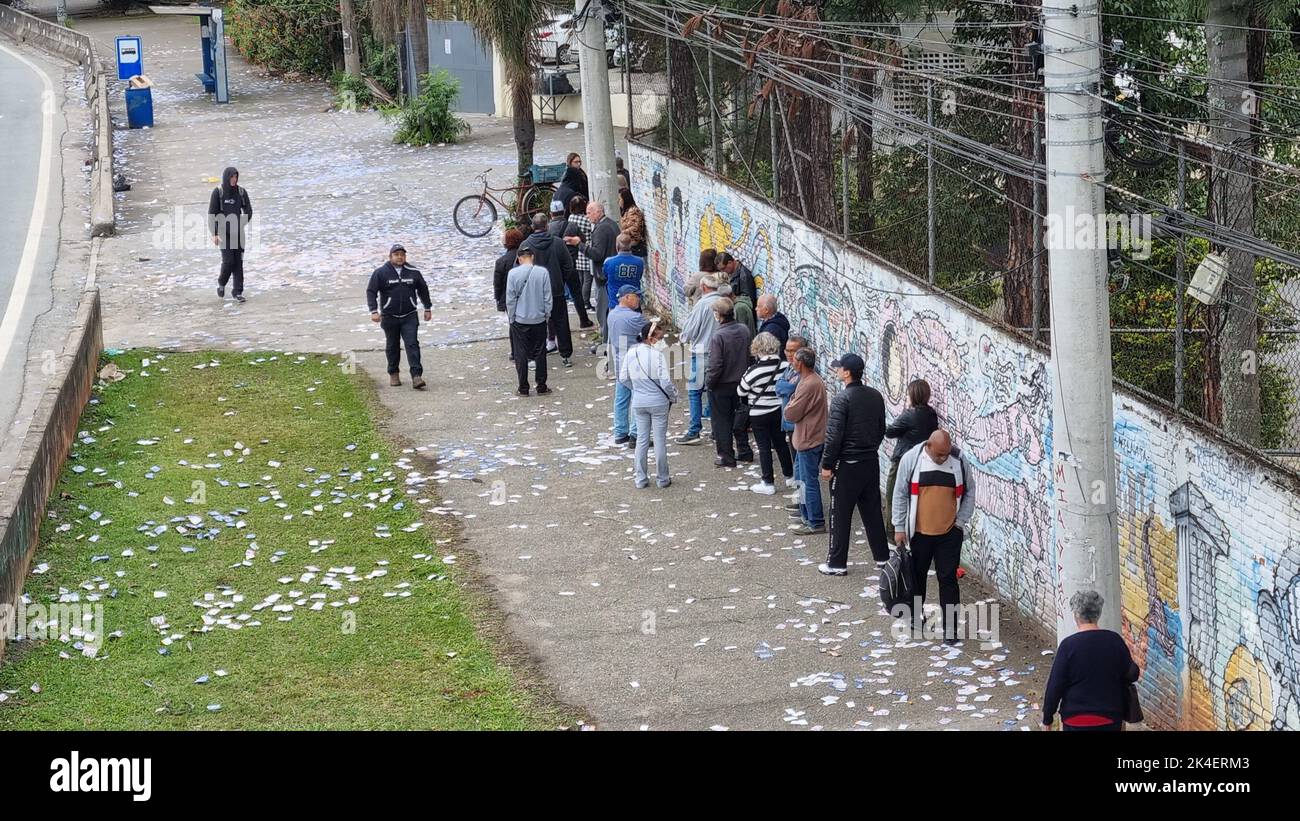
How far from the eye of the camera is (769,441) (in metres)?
14.9

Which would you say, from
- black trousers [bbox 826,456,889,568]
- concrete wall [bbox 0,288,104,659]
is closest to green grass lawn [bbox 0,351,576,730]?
concrete wall [bbox 0,288,104,659]

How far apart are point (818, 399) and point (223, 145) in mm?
26752

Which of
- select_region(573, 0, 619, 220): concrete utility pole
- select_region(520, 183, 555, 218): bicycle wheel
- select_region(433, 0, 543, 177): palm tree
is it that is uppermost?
select_region(433, 0, 543, 177): palm tree

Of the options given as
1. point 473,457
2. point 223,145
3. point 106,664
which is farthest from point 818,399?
point 223,145

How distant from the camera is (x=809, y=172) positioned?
18.4 metres

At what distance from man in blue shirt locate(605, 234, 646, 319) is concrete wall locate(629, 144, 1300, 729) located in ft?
5.74

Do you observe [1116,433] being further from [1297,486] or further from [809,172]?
[809,172]

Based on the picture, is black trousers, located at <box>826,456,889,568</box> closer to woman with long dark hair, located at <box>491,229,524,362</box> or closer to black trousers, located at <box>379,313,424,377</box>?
woman with long dark hair, located at <box>491,229,524,362</box>

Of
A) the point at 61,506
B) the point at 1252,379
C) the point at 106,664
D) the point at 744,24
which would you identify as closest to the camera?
the point at 1252,379

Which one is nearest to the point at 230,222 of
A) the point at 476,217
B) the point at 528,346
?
the point at 476,217

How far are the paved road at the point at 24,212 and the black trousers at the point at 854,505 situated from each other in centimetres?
951

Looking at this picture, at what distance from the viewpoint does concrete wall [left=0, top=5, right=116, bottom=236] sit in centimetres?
2894

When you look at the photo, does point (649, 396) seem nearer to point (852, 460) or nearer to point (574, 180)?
point (852, 460)

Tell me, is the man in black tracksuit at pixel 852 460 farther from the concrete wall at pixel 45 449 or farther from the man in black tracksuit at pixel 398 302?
the man in black tracksuit at pixel 398 302
